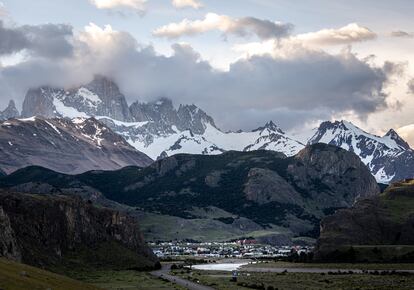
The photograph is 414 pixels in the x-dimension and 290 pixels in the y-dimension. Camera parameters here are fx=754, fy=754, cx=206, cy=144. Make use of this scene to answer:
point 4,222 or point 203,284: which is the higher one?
point 4,222

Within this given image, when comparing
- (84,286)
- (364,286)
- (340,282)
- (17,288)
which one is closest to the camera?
(17,288)

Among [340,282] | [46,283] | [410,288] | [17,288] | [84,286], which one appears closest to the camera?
[17,288]

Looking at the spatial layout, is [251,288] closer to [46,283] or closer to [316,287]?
[316,287]

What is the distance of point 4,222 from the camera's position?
164 m

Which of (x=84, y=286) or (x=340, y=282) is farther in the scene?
(x=340, y=282)

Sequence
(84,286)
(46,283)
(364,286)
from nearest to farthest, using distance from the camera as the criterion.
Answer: (46,283) → (84,286) → (364,286)

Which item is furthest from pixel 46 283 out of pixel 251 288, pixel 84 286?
pixel 251 288

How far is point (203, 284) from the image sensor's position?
628 ft

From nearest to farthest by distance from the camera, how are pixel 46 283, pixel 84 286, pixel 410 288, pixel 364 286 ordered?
pixel 46 283 < pixel 84 286 < pixel 410 288 < pixel 364 286

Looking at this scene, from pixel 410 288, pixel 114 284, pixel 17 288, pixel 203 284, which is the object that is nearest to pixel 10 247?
pixel 114 284

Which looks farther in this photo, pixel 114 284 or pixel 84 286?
pixel 114 284

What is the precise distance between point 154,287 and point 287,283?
3584cm

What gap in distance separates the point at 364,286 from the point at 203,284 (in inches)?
1660

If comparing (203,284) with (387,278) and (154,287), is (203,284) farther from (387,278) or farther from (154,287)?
(387,278)
